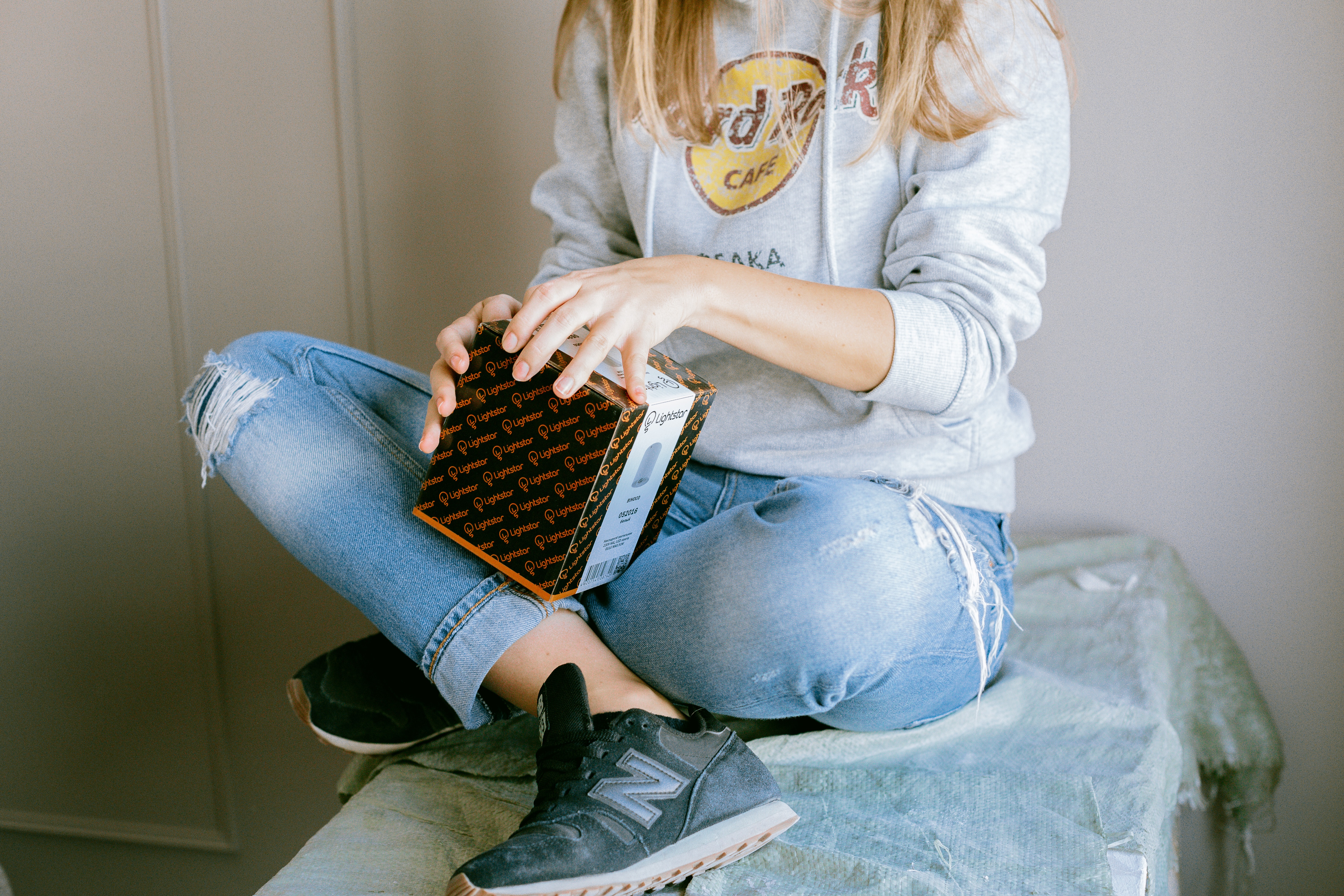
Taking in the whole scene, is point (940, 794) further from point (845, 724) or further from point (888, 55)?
point (888, 55)

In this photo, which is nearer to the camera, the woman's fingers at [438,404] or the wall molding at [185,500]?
the woman's fingers at [438,404]

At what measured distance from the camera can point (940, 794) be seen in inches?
23.2

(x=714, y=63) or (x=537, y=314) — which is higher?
(x=714, y=63)

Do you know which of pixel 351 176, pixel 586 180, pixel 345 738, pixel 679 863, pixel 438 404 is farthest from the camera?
pixel 351 176

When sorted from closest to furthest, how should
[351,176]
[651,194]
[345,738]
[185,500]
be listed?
[345,738] → [651,194] → [351,176] → [185,500]

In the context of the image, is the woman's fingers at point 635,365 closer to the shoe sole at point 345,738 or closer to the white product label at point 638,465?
the white product label at point 638,465

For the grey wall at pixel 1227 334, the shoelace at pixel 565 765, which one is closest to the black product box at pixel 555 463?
the shoelace at pixel 565 765

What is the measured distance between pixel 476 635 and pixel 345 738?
215 mm

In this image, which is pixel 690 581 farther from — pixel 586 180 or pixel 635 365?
pixel 586 180

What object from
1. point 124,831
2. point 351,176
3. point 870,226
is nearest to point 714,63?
point 870,226

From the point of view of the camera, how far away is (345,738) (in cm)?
73

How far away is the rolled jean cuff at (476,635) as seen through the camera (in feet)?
1.97

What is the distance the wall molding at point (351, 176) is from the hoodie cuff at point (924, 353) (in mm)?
771

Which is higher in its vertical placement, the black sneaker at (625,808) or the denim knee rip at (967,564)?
the denim knee rip at (967,564)
